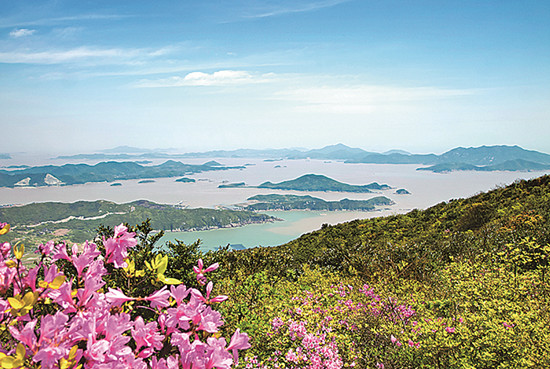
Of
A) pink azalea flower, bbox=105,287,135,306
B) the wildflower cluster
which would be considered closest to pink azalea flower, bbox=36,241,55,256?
the wildflower cluster

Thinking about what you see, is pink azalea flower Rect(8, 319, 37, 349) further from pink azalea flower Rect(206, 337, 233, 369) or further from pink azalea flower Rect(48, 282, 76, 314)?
pink azalea flower Rect(206, 337, 233, 369)

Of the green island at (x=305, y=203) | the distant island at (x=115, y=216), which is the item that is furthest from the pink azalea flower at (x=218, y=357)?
the green island at (x=305, y=203)

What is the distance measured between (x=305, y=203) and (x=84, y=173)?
98665 mm

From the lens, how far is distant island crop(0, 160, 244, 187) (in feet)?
419

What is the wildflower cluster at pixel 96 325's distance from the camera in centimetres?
108

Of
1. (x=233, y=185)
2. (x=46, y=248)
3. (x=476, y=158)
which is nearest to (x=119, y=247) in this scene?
(x=46, y=248)

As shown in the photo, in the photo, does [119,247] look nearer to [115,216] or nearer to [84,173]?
[115,216]

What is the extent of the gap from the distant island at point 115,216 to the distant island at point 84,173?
47.2 metres

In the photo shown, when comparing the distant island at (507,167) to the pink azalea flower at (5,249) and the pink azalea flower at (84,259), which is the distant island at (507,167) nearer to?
the pink azalea flower at (84,259)

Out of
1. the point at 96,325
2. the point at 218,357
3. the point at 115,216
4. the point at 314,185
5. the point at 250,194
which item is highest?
the point at 96,325

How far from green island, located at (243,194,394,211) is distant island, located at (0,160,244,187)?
64.9 m

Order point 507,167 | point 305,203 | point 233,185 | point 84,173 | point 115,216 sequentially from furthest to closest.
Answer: point 84,173
point 507,167
point 233,185
point 305,203
point 115,216

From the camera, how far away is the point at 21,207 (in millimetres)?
84438

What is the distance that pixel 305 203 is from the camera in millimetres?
98562
